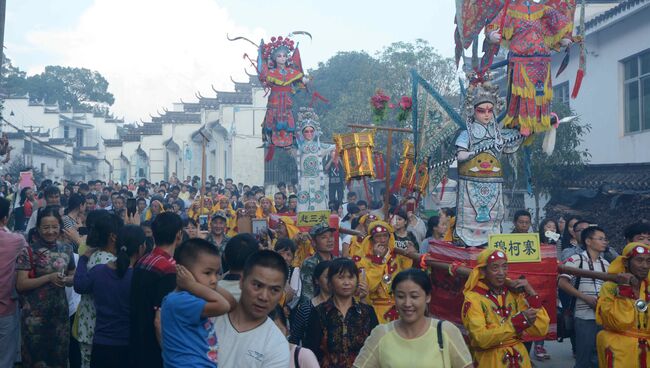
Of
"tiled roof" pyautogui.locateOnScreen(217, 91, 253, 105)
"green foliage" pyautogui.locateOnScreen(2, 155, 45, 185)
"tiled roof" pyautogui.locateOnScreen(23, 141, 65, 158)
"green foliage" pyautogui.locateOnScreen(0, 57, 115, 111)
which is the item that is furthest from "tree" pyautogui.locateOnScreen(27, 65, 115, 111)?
"tiled roof" pyautogui.locateOnScreen(217, 91, 253, 105)

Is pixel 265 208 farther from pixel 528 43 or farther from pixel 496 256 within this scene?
pixel 496 256

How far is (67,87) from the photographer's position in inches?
2648

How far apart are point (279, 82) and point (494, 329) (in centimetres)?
908

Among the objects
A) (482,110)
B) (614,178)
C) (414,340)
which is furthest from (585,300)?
(614,178)

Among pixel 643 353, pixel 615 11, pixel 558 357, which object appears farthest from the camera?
pixel 615 11

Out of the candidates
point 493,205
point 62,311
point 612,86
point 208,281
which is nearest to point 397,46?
point 612,86

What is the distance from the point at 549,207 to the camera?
16.3 metres

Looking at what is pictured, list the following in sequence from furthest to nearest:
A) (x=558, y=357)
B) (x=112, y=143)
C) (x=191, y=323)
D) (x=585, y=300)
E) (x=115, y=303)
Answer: (x=112, y=143)
(x=558, y=357)
(x=585, y=300)
(x=115, y=303)
(x=191, y=323)

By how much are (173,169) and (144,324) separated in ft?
121

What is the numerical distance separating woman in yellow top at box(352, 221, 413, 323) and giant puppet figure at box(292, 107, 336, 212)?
240 inches

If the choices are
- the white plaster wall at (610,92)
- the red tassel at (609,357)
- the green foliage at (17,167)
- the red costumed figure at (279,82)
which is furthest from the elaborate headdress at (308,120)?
the green foliage at (17,167)

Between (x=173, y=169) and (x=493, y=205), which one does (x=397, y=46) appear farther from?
(x=173, y=169)

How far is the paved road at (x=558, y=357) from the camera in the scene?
8.30 metres

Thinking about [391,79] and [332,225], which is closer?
[332,225]
